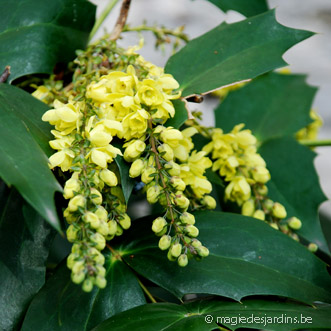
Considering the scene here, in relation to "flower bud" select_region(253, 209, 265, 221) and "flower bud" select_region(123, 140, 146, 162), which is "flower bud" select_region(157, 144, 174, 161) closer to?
"flower bud" select_region(123, 140, 146, 162)

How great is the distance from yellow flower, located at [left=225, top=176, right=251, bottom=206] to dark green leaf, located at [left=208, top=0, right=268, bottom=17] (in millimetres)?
275

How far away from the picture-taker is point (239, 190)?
0.67m

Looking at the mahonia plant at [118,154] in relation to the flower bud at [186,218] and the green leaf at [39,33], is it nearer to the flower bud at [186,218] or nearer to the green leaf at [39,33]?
the flower bud at [186,218]

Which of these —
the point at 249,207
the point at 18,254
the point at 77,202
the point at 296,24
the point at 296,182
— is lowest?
the point at 296,24

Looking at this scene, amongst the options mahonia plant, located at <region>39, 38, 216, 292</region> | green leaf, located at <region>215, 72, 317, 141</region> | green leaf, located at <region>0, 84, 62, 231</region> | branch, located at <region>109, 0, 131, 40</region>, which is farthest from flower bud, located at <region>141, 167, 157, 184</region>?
green leaf, located at <region>215, 72, 317, 141</region>

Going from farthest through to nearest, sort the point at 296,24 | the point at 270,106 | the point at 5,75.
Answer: the point at 296,24 → the point at 270,106 → the point at 5,75

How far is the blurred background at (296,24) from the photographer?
199 cm

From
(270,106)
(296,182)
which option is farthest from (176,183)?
(270,106)

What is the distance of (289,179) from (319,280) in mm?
280

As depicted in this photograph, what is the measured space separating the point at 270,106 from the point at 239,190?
1.24 ft

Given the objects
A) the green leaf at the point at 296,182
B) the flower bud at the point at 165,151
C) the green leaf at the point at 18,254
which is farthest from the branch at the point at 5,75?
the green leaf at the point at 296,182

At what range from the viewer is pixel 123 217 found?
520 mm

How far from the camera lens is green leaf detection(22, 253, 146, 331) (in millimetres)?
541

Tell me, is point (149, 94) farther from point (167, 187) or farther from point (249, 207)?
point (249, 207)
